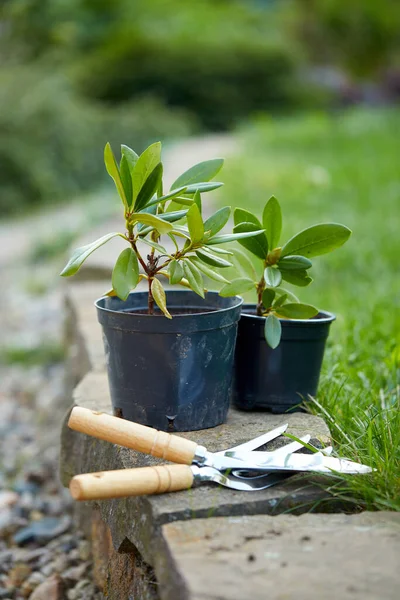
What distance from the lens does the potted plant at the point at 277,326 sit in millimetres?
1475

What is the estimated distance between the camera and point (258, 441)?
53.1 inches

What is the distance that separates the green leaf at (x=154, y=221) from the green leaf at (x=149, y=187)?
0.05 m

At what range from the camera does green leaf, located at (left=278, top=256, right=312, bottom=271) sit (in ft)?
4.84

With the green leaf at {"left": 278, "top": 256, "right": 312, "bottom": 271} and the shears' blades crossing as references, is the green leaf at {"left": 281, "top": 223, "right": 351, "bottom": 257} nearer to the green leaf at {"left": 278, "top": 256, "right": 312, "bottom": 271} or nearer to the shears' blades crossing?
the green leaf at {"left": 278, "top": 256, "right": 312, "bottom": 271}

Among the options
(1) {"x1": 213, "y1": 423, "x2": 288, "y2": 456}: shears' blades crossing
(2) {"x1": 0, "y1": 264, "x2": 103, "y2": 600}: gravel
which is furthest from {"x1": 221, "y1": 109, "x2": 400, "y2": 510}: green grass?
(2) {"x1": 0, "y1": 264, "x2": 103, "y2": 600}: gravel

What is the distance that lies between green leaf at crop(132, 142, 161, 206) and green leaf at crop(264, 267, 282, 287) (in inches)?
12.0

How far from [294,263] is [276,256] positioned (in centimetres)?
4

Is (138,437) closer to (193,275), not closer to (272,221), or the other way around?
(193,275)

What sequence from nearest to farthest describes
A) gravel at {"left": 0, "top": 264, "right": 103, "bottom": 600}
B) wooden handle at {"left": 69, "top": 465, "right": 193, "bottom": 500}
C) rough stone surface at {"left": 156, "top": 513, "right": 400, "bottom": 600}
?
rough stone surface at {"left": 156, "top": 513, "right": 400, "bottom": 600}, wooden handle at {"left": 69, "top": 465, "right": 193, "bottom": 500}, gravel at {"left": 0, "top": 264, "right": 103, "bottom": 600}

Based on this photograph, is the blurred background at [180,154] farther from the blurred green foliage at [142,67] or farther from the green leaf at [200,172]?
the green leaf at [200,172]

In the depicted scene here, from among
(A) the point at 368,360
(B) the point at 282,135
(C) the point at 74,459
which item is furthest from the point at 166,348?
(B) the point at 282,135

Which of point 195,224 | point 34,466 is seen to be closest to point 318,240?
point 195,224

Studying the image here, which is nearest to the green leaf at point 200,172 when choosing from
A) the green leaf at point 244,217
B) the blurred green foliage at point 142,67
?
the green leaf at point 244,217

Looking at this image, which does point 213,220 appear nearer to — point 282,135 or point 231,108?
point 282,135
